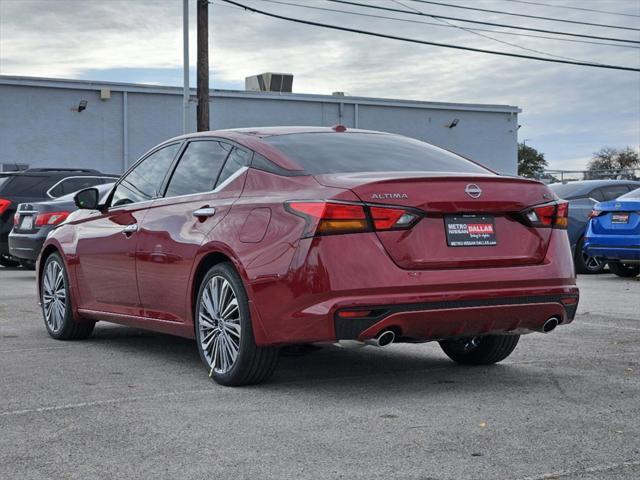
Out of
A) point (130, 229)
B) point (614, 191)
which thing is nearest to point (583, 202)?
point (614, 191)

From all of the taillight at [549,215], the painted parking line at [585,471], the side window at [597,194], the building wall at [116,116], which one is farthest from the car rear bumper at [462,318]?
the building wall at [116,116]

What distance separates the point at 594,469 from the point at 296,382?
8.47ft

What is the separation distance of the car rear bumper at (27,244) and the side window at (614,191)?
9.19m

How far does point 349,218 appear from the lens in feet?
19.9

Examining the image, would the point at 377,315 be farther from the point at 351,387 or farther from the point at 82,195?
the point at 82,195

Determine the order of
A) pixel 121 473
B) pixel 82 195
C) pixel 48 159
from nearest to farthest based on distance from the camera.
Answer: pixel 121 473 → pixel 82 195 → pixel 48 159

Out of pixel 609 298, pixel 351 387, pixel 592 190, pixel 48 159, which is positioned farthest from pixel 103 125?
pixel 351 387

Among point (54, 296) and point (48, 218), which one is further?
point (48, 218)

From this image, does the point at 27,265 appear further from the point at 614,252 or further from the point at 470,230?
the point at 470,230

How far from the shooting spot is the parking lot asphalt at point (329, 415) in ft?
15.5

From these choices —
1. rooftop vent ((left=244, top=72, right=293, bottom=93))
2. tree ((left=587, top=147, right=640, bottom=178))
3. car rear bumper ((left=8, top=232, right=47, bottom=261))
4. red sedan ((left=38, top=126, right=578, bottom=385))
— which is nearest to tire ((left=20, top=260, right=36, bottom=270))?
car rear bumper ((left=8, top=232, right=47, bottom=261))

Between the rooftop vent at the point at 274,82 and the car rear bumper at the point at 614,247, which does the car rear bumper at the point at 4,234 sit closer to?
the car rear bumper at the point at 614,247

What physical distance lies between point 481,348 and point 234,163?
81.1 inches

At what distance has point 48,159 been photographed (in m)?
38.4
